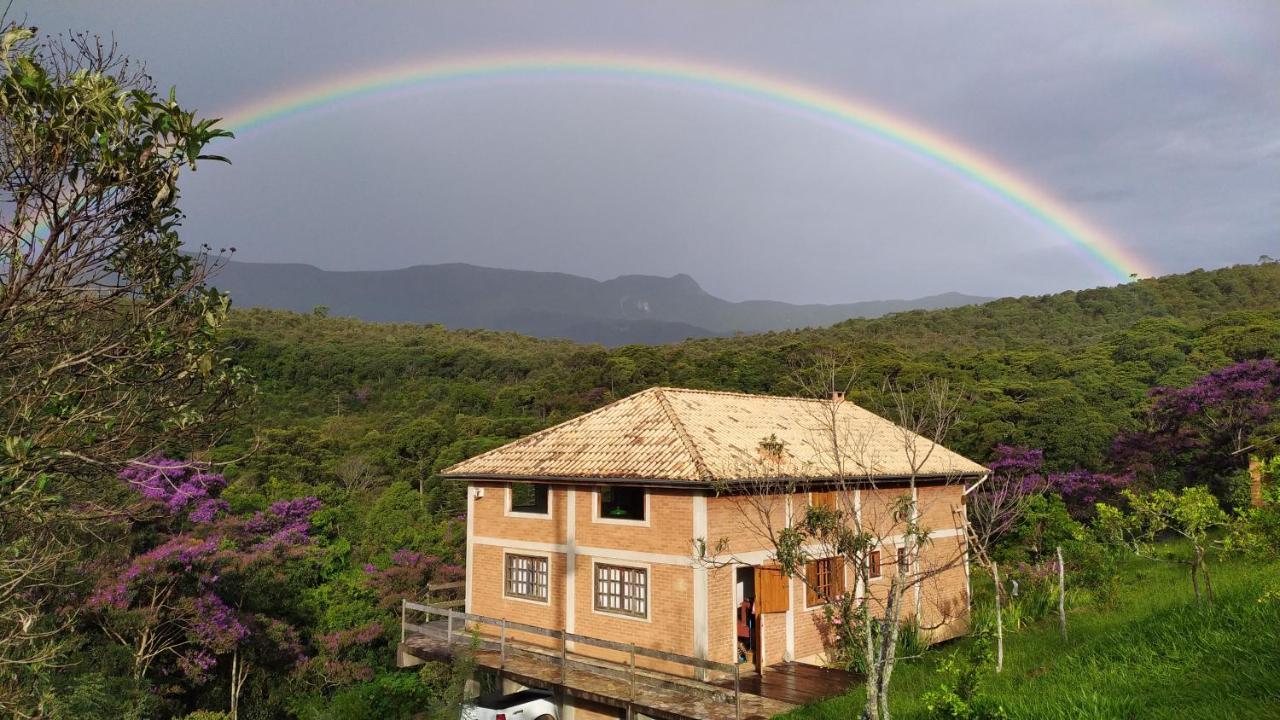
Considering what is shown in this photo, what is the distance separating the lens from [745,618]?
632 inches

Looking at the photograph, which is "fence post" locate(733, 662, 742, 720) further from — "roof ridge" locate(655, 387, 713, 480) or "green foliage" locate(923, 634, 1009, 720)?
"green foliage" locate(923, 634, 1009, 720)

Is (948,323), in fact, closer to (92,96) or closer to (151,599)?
(151,599)

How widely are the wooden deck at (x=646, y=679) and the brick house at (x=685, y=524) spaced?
58 cm

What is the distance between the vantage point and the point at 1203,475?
2483 centimetres

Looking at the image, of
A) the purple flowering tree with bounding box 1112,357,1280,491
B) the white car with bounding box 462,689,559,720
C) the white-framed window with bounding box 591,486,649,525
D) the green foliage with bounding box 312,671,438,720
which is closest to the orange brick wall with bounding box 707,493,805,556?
the white-framed window with bounding box 591,486,649,525

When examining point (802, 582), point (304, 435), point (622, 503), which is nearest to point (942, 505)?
point (802, 582)

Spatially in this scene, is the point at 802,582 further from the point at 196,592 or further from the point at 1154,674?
the point at 196,592

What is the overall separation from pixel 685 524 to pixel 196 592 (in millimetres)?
13644

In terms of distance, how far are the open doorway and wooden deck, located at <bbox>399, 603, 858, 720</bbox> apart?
24.9 inches

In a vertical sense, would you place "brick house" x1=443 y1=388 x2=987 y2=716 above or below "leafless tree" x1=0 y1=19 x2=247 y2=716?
below

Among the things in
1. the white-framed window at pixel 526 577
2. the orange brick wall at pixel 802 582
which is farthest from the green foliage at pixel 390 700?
the orange brick wall at pixel 802 582

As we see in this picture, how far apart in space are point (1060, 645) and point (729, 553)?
5.64 m

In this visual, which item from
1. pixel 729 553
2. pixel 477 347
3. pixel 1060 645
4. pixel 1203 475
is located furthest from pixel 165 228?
pixel 477 347

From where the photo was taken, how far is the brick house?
1450 cm
